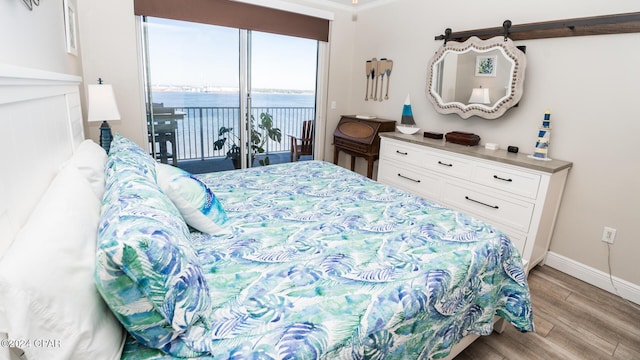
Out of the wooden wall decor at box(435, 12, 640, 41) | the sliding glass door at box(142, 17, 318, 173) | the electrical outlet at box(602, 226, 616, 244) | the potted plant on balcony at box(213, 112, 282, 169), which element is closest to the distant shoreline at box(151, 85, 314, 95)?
the sliding glass door at box(142, 17, 318, 173)

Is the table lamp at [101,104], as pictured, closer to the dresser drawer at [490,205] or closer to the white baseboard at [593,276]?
the dresser drawer at [490,205]

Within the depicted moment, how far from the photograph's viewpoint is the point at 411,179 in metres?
3.50

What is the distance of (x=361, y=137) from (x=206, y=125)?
76.4 inches

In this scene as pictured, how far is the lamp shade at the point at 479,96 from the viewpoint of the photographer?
307 centimetres

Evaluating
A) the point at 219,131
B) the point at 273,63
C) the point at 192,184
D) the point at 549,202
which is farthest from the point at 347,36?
the point at 192,184

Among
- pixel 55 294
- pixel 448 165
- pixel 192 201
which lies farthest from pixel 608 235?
pixel 55 294

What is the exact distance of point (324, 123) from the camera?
4.71m

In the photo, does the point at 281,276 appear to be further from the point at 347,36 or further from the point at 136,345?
the point at 347,36

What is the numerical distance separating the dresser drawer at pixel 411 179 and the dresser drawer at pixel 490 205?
13cm

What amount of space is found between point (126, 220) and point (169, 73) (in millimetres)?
3099

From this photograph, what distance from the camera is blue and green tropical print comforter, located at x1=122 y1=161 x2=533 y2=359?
103 cm

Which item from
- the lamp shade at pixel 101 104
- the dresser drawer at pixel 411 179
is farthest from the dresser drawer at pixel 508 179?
the lamp shade at pixel 101 104

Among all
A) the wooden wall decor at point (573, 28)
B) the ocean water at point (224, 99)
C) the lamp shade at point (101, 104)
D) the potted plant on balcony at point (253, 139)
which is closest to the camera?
the wooden wall decor at point (573, 28)

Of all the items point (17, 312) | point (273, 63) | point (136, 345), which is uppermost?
Result: point (273, 63)
